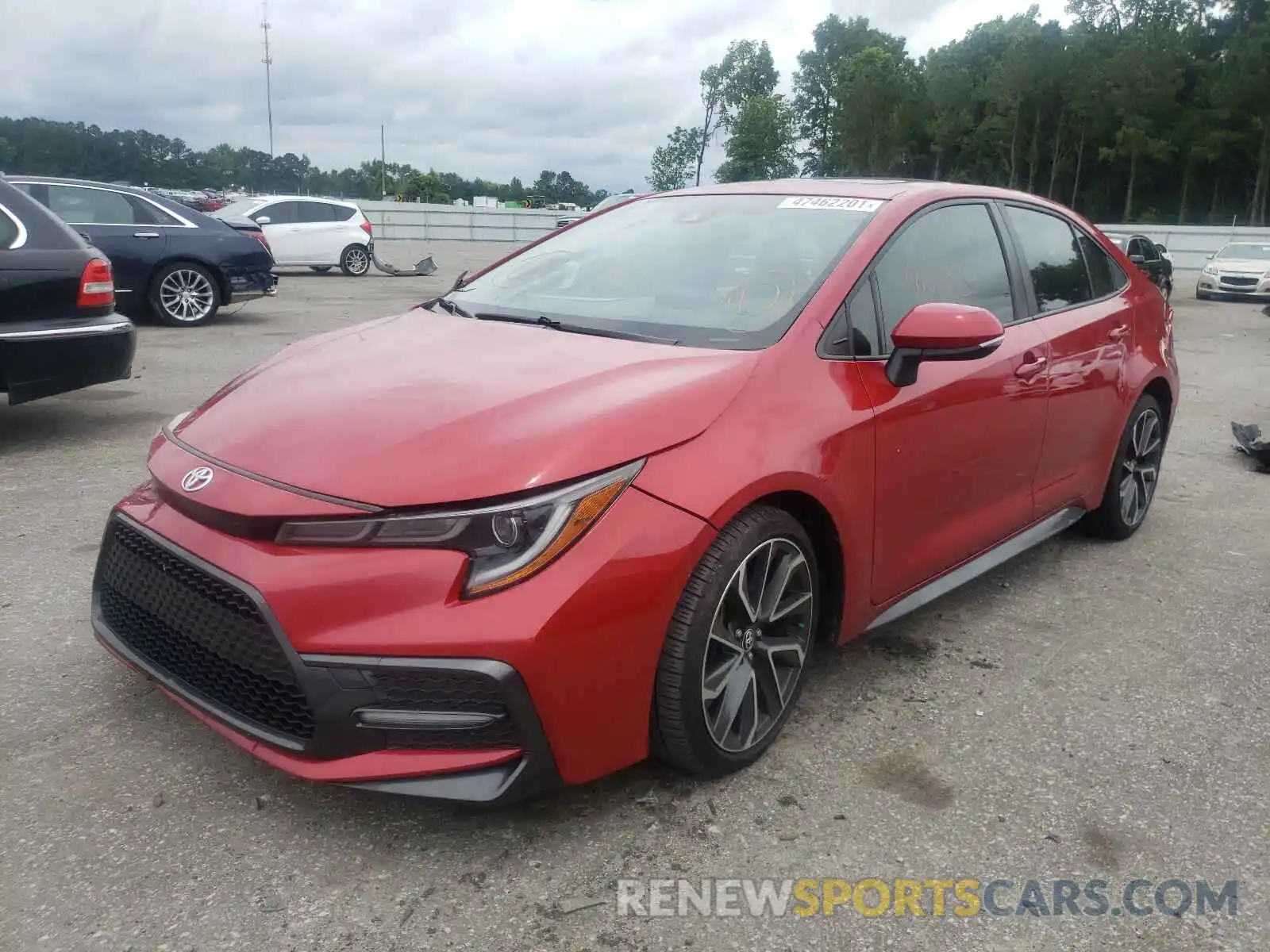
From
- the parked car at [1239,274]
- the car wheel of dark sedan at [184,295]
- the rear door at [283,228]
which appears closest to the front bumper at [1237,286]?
the parked car at [1239,274]

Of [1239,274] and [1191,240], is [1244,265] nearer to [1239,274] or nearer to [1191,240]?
[1239,274]

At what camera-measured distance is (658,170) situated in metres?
76.9

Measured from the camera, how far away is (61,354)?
5.37 meters

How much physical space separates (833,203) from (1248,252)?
21589mm

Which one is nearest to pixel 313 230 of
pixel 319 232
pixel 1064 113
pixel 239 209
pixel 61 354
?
pixel 319 232

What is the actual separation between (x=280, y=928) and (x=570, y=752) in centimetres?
66

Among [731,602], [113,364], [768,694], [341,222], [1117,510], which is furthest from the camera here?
[341,222]

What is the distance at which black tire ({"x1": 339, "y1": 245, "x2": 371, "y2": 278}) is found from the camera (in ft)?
64.4

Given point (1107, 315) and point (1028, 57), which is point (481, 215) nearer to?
point (1107, 315)

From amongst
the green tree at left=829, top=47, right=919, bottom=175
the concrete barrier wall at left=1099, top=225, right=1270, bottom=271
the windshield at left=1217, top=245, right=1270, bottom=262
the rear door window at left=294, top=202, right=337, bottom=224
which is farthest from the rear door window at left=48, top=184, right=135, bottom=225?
the green tree at left=829, top=47, right=919, bottom=175

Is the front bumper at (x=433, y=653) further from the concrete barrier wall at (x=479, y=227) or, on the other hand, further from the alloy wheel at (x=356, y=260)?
the concrete barrier wall at (x=479, y=227)

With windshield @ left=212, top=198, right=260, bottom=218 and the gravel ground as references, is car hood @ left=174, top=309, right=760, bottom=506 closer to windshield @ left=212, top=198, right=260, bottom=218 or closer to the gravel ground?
the gravel ground

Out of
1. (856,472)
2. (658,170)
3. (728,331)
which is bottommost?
(856,472)

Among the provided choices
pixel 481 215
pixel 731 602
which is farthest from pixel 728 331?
pixel 481 215
